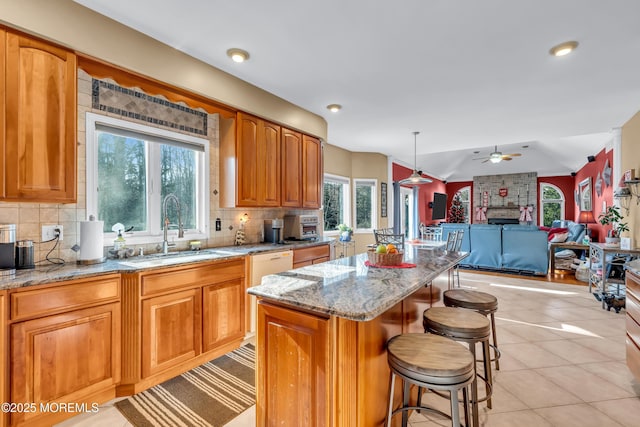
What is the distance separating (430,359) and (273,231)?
2.71 meters

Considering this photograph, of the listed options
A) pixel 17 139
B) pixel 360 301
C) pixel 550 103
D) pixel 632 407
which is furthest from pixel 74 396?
pixel 550 103

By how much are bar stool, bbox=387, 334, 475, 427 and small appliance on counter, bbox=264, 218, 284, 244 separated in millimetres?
2478

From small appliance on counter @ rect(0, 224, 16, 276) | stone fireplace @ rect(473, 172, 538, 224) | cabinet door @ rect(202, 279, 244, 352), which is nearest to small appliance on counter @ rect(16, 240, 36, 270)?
small appliance on counter @ rect(0, 224, 16, 276)

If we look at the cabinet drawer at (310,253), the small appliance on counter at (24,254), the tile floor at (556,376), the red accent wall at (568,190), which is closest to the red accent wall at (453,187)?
the red accent wall at (568,190)

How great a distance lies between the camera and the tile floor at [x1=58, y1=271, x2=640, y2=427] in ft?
6.01

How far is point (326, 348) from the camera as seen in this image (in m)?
1.26

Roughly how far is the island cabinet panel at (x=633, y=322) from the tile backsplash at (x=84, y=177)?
3.41m

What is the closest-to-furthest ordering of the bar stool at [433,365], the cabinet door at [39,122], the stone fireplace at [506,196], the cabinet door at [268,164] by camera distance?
1. the bar stool at [433,365]
2. the cabinet door at [39,122]
3. the cabinet door at [268,164]
4. the stone fireplace at [506,196]

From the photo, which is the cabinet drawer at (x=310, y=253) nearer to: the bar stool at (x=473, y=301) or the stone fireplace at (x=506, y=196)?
the bar stool at (x=473, y=301)

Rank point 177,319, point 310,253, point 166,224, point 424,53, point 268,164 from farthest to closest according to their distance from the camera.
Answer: point 310,253 → point 268,164 → point 166,224 → point 424,53 → point 177,319

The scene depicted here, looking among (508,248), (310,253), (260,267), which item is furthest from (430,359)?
(508,248)

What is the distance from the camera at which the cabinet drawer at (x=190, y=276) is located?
2090 millimetres

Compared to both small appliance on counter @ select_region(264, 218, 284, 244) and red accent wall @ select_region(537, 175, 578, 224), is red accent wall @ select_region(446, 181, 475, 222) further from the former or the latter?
small appliance on counter @ select_region(264, 218, 284, 244)

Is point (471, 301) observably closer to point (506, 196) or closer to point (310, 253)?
point (310, 253)
